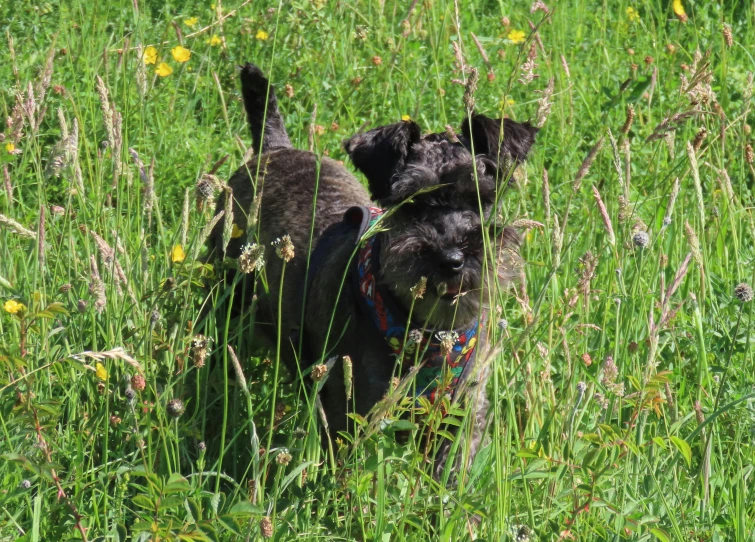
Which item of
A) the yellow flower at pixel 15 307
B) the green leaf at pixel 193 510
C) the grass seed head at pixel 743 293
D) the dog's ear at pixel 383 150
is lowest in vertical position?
the green leaf at pixel 193 510

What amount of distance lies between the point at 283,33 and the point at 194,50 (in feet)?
1.97

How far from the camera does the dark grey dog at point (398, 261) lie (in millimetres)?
3484

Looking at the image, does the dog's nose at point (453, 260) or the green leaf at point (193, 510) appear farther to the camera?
the dog's nose at point (453, 260)

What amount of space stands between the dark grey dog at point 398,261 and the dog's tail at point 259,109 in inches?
24.7

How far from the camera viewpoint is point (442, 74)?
6.25 meters

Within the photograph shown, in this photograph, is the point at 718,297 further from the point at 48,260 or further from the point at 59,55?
the point at 59,55

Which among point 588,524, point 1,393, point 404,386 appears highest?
point 404,386

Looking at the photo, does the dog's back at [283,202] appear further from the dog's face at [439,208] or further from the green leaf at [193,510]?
the green leaf at [193,510]

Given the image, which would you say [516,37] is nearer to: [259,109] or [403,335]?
[259,109]

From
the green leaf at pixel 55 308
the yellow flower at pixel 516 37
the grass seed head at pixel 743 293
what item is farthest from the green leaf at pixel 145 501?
the yellow flower at pixel 516 37

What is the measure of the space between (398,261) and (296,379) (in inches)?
21.8

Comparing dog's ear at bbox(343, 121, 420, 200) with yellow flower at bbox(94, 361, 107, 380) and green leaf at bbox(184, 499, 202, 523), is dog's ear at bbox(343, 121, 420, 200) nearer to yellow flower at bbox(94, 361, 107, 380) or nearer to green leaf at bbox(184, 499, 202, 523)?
yellow flower at bbox(94, 361, 107, 380)

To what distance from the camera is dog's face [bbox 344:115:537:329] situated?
3.45m

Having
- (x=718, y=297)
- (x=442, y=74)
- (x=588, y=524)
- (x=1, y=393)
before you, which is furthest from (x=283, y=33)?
(x=588, y=524)
